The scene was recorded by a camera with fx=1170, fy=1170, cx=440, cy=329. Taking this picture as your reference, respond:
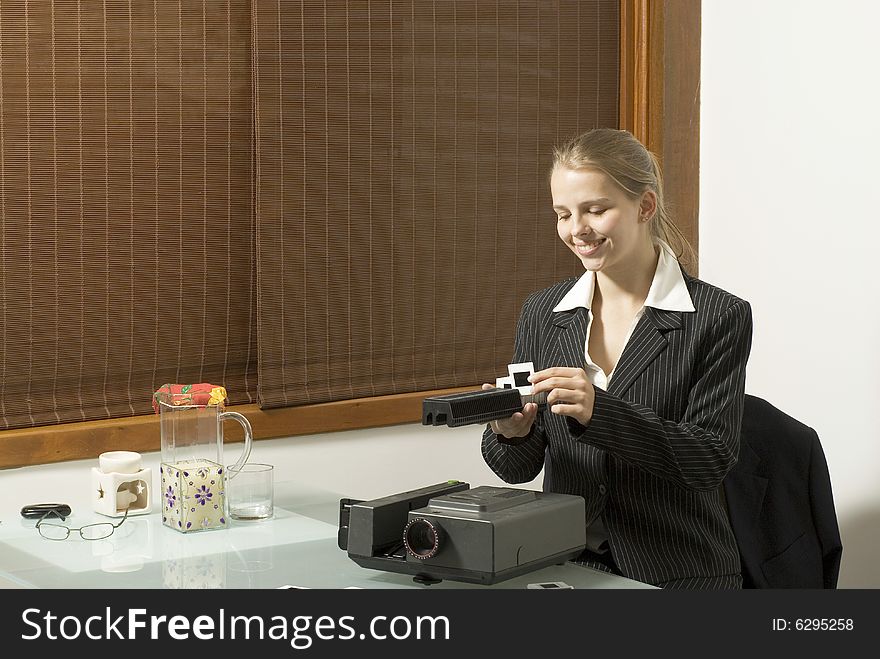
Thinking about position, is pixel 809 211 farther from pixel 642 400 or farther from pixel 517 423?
pixel 517 423

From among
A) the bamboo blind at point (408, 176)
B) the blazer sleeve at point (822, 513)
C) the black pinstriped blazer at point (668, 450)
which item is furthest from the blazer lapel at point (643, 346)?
the bamboo blind at point (408, 176)

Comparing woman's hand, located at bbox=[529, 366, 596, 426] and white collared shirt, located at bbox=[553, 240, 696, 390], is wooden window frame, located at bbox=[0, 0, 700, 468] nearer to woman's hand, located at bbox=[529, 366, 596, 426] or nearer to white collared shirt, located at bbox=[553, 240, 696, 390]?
white collared shirt, located at bbox=[553, 240, 696, 390]

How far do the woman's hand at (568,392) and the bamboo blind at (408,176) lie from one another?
41.3 inches

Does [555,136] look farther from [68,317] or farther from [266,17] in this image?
[68,317]

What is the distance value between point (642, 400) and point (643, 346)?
93mm

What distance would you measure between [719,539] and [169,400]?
0.97 metres

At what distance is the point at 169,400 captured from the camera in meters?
2.04

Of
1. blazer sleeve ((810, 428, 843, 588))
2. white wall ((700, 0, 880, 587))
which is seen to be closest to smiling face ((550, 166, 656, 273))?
blazer sleeve ((810, 428, 843, 588))

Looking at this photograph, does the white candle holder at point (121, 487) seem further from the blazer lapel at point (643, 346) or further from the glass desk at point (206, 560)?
the blazer lapel at point (643, 346)

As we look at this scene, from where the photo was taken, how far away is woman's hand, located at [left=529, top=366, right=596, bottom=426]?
1779 millimetres

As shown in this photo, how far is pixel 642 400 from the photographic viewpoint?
196cm

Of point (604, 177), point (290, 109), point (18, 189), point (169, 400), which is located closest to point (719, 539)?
point (604, 177)

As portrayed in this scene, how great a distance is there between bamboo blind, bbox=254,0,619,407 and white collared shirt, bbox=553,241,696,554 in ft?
2.74

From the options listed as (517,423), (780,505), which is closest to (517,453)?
(517,423)
